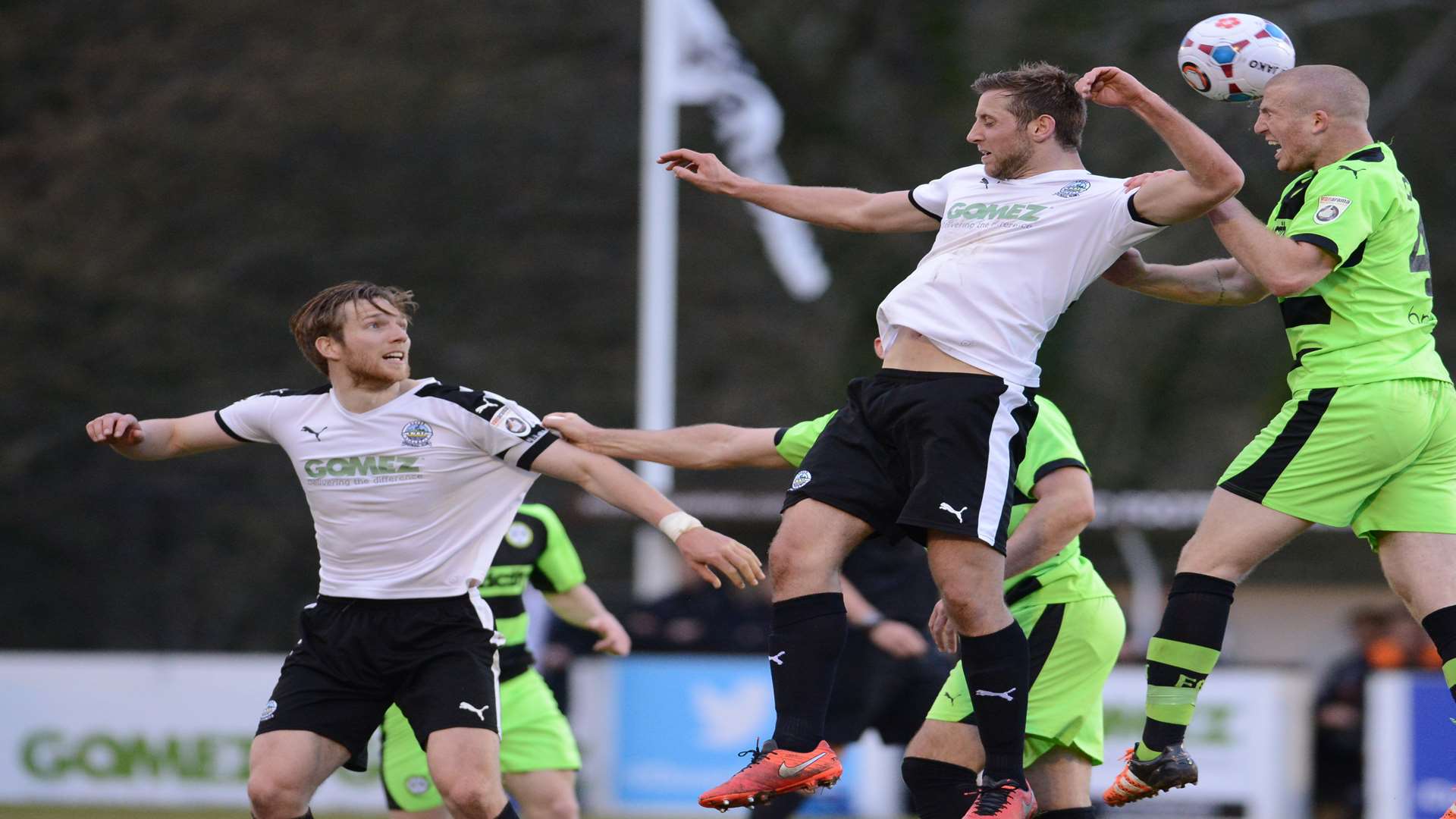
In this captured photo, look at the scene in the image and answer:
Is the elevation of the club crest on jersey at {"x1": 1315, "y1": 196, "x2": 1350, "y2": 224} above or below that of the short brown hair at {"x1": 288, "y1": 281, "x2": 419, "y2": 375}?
above

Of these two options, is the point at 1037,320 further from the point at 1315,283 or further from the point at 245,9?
the point at 245,9

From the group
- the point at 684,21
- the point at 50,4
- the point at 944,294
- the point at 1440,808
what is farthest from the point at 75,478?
the point at 944,294

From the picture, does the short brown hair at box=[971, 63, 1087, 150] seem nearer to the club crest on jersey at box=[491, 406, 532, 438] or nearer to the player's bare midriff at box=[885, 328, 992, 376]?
the player's bare midriff at box=[885, 328, 992, 376]

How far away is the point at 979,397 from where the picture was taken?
221 inches

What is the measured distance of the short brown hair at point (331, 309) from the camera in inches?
258

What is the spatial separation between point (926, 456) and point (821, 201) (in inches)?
42.5

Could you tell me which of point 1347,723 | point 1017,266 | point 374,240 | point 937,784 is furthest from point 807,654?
point 374,240

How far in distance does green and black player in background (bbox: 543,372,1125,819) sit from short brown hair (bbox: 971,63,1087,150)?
0.98 metres

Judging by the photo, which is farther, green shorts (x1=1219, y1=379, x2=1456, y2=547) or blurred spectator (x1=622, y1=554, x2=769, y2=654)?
blurred spectator (x1=622, y1=554, x2=769, y2=654)

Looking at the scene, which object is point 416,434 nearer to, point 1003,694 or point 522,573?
point 522,573

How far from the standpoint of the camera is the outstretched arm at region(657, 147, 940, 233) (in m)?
6.11

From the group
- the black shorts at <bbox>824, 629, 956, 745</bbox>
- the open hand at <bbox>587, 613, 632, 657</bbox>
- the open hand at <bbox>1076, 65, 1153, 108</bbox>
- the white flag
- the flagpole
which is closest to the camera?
the open hand at <bbox>1076, 65, 1153, 108</bbox>

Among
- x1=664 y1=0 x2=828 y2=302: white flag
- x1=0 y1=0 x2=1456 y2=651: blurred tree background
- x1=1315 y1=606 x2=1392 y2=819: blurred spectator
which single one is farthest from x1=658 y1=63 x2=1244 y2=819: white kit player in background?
x1=0 y1=0 x2=1456 y2=651: blurred tree background

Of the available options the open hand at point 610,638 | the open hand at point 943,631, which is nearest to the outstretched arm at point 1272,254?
the open hand at point 943,631
